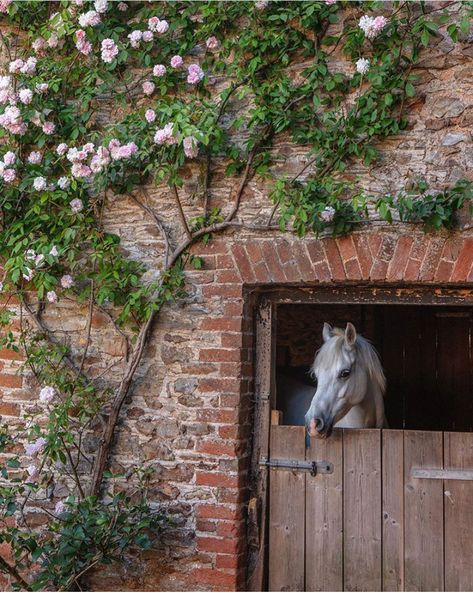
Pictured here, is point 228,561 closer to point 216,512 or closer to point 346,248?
point 216,512

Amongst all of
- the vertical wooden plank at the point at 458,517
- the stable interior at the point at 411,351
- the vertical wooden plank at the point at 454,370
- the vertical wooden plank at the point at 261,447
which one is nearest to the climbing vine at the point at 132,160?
the vertical wooden plank at the point at 261,447

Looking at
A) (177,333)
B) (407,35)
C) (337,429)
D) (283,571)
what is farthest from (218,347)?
(407,35)

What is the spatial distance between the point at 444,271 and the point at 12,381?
2959 millimetres

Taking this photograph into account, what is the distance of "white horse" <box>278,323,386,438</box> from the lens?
4664mm

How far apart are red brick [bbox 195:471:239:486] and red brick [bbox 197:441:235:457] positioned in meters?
0.13

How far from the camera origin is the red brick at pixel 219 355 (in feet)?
15.3

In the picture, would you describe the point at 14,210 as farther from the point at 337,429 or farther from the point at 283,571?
the point at 283,571

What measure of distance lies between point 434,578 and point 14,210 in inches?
141

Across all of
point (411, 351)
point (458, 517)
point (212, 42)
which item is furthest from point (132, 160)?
point (411, 351)

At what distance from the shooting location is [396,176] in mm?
4512

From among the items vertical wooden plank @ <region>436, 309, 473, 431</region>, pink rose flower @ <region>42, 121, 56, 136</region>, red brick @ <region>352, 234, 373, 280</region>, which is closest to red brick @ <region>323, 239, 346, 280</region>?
red brick @ <region>352, 234, 373, 280</region>

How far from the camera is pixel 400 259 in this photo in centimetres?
436

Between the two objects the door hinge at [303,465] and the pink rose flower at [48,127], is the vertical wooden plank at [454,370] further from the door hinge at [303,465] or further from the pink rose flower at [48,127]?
the pink rose flower at [48,127]

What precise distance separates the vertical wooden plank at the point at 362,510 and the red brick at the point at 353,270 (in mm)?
949
